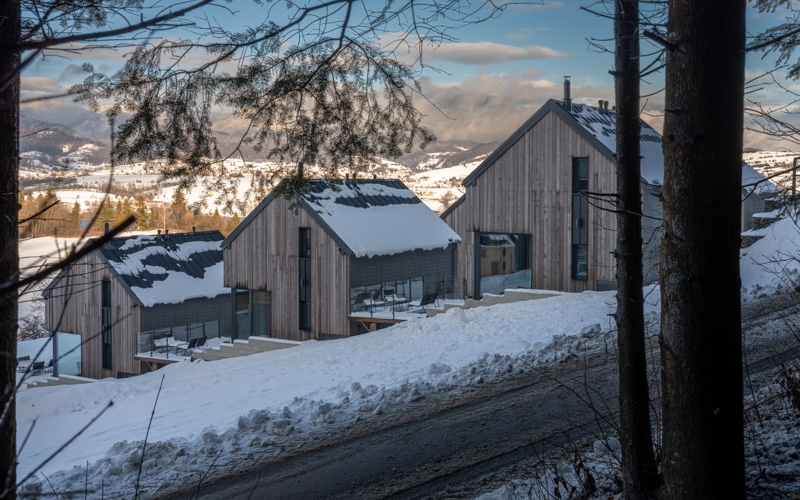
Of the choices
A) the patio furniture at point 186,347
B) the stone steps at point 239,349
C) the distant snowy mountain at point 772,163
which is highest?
the distant snowy mountain at point 772,163

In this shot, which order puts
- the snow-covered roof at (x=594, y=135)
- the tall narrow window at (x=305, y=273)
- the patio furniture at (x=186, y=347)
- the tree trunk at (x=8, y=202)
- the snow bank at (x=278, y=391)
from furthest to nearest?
1. the patio furniture at (x=186, y=347)
2. the tall narrow window at (x=305, y=273)
3. the snow-covered roof at (x=594, y=135)
4. the snow bank at (x=278, y=391)
5. the tree trunk at (x=8, y=202)

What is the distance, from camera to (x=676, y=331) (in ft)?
13.4

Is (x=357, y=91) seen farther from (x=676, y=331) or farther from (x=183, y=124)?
(x=676, y=331)

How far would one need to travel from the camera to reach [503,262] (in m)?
29.1

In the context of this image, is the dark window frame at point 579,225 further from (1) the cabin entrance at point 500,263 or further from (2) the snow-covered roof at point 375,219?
(2) the snow-covered roof at point 375,219

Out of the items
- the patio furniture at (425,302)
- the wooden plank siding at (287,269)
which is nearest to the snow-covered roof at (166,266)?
the wooden plank siding at (287,269)

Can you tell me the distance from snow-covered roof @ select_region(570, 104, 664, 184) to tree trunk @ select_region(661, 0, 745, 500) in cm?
2126

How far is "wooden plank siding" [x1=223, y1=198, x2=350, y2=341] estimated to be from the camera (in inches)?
1072

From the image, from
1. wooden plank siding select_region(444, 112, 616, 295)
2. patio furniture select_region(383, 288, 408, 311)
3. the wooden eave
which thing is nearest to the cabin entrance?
wooden plank siding select_region(444, 112, 616, 295)

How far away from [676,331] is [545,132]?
23.8 m

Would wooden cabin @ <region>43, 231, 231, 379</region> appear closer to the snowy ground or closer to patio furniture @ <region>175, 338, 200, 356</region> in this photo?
patio furniture @ <region>175, 338, 200, 356</region>

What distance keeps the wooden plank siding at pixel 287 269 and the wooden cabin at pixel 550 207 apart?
18.8ft

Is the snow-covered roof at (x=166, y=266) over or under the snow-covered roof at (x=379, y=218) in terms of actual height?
under

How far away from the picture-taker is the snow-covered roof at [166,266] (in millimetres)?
31453
